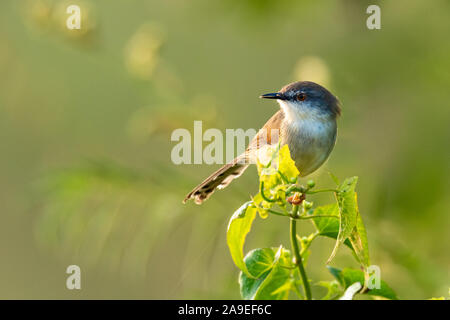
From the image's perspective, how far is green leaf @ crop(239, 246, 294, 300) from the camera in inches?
68.7

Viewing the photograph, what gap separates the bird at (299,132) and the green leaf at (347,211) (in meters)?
1.29

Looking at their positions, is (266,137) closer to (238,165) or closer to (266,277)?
(238,165)

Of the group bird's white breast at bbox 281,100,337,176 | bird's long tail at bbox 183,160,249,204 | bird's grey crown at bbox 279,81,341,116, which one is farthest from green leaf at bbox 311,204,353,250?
bird's grey crown at bbox 279,81,341,116

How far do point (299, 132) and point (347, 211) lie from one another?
1.59 m

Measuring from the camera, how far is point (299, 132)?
316 cm

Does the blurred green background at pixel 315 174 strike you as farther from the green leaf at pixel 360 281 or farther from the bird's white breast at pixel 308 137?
the green leaf at pixel 360 281

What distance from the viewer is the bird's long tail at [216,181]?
279 centimetres

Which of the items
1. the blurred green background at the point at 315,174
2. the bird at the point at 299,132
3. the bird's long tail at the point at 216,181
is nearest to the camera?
the bird's long tail at the point at 216,181

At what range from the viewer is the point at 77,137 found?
19.4 feet

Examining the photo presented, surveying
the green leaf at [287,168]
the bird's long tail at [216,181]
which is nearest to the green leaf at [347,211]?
the green leaf at [287,168]

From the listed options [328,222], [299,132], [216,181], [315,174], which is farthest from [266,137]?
[328,222]

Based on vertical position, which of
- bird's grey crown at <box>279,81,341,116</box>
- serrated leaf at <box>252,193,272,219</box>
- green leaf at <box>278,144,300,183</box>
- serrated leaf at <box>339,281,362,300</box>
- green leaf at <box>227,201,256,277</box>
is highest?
bird's grey crown at <box>279,81,341,116</box>

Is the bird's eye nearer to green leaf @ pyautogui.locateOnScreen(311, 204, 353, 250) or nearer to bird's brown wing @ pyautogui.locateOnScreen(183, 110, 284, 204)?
bird's brown wing @ pyautogui.locateOnScreen(183, 110, 284, 204)
